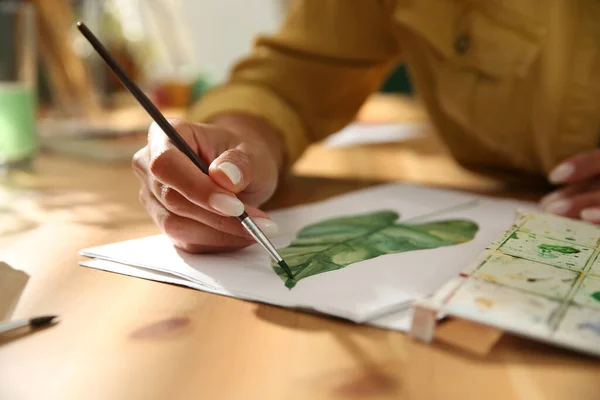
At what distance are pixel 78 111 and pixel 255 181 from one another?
0.61m

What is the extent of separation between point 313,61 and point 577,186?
0.37 meters

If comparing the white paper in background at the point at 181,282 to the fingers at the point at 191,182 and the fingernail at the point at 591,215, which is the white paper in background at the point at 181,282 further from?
the fingernail at the point at 591,215

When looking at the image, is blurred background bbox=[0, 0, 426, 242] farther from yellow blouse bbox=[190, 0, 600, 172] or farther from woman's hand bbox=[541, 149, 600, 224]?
woman's hand bbox=[541, 149, 600, 224]

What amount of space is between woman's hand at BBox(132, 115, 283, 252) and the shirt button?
359mm

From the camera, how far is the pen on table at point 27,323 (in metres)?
0.32

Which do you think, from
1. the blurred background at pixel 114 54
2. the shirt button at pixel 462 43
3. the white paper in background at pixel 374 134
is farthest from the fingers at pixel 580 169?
the blurred background at pixel 114 54

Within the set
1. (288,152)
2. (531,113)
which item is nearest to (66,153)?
(288,152)

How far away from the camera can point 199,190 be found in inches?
16.2

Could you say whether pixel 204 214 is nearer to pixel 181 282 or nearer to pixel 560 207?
pixel 181 282

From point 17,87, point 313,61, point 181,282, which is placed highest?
point 17,87

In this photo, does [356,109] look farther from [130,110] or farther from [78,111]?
[130,110]

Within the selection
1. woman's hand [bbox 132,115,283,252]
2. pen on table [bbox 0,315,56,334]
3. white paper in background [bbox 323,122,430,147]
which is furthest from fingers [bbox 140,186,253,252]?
white paper in background [bbox 323,122,430,147]

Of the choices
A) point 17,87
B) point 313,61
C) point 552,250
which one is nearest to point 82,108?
point 17,87

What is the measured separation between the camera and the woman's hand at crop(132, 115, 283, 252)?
0.41 m
